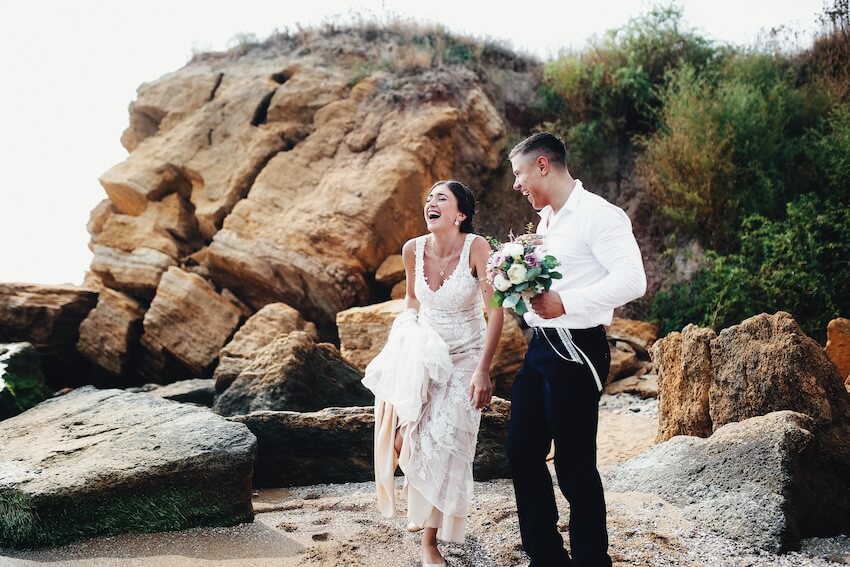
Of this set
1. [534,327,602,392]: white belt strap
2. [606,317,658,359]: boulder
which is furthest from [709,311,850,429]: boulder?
[606,317,658,359]: boulder

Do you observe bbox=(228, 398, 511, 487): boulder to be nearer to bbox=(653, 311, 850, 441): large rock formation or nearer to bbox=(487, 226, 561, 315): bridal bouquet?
bbox=(653, 311, 850, 441): large rock formation

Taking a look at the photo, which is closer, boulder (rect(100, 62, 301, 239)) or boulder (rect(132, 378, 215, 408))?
boulder (rect(132, 378, 215, 408))

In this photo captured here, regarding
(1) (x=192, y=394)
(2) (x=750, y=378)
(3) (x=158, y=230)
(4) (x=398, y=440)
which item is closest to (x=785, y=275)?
(2) (x=750, y=378)

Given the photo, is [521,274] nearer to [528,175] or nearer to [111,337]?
[528,175]

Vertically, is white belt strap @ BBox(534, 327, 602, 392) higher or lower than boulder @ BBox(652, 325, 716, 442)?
higher

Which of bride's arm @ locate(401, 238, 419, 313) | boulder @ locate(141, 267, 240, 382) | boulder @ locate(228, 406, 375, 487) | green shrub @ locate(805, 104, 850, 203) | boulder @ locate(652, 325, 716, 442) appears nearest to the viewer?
bride's arm @ locate(401, 238, 419, 313)

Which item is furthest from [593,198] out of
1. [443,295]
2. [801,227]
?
[801,227]

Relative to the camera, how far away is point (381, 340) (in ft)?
29.1

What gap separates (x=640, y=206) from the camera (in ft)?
41.2

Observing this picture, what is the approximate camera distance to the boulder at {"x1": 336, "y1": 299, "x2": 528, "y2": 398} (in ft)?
28.2

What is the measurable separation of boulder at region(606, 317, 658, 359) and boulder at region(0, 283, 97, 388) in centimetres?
809

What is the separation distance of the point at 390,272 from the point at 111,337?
4431mm

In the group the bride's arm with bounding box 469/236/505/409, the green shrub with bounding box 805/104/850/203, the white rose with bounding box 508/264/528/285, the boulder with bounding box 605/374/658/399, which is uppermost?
the green shrub with bounding box 805/104/850/203

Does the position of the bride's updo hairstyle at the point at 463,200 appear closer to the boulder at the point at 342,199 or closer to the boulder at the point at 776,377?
the boulder at the point at 776,377
